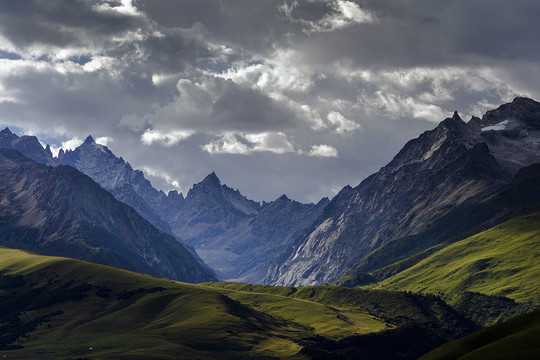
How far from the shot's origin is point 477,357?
124m

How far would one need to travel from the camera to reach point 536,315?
146250 millimetres

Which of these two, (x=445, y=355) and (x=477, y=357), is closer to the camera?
(x=477, y=357)

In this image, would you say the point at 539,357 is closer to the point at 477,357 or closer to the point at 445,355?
the point at 477,357

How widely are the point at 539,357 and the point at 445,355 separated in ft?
129

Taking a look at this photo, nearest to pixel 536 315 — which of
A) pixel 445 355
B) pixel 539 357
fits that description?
pixel 445 355

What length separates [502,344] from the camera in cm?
12475

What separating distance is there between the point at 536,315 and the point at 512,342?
27513mm

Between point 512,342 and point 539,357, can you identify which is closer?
point 539,357

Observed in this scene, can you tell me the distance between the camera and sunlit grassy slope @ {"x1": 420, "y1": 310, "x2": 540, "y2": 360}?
383ft

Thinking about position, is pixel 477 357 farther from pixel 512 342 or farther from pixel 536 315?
pixel 536 315

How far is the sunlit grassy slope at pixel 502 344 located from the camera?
11669 cm

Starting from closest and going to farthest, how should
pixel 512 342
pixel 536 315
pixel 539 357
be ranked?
pixel 539 357 < pixel 512 342 < pixel 536 315

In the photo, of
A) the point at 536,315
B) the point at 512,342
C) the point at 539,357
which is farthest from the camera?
the point at 536,315

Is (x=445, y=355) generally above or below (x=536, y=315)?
below
